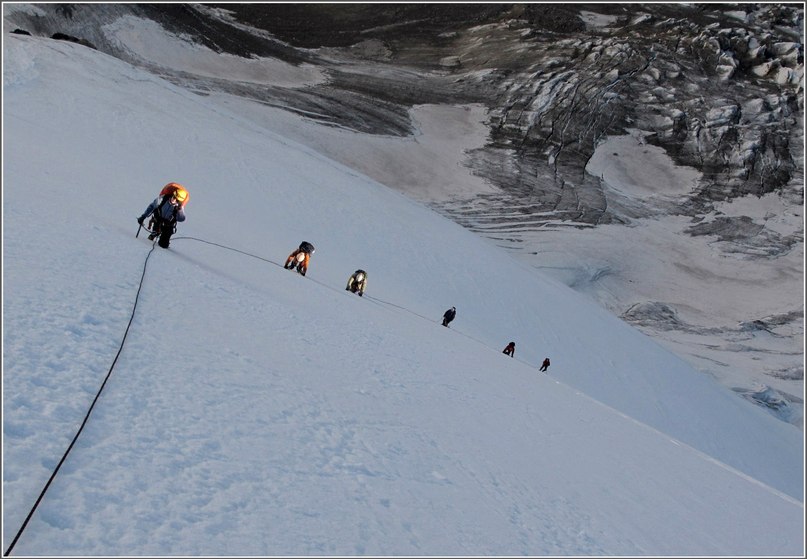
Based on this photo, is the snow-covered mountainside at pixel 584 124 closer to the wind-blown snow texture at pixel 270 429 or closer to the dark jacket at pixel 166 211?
the wind-blown snow texture at pixel 270 429

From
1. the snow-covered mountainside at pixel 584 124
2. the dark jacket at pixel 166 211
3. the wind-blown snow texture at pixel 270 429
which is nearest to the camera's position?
the wind-blown snow texture at pixel 270 429

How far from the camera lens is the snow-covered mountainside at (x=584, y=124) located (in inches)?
1802

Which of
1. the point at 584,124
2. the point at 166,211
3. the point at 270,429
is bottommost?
the point at 270,429

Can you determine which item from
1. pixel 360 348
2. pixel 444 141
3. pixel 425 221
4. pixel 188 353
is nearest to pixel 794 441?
pixel 425 221

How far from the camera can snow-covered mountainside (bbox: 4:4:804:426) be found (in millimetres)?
45781

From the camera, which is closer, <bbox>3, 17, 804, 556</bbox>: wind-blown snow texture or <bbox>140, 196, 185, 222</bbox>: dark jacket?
<bbox>3, 17, 804, 556</bbox>: wind-blown snow texture

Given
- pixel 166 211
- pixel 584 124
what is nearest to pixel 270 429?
pixel 166 211

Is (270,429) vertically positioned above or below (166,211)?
below

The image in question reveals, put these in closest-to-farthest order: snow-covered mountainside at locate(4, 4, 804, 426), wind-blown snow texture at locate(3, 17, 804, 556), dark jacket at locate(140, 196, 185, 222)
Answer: wind-blown snow texture at locate(3, 17, 804, 556) < dark jacket at locate(140, 196, 185, 222) < snow-covered mountainside at locate(4, 4, 804, 426)

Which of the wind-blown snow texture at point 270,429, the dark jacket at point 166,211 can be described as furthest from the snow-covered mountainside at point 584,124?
the dark jacket at point 166,211

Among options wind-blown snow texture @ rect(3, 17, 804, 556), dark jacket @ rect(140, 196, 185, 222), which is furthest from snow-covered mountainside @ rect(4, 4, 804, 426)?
dark jacket @ rect(140, 196, 185, 222)

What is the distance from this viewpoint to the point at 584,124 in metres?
59.9

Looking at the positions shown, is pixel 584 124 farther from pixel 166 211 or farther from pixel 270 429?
pixel 270 429

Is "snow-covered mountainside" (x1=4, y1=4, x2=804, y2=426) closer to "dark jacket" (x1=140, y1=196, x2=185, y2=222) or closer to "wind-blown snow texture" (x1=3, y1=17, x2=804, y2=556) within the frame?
"wind-blown snow texture" (x1=3, y1=17, x2=804, y2=556)
